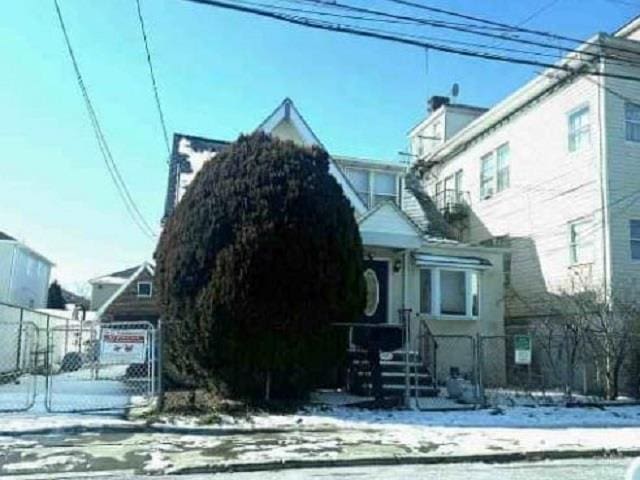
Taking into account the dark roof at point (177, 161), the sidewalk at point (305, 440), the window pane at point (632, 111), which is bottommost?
the sidewalk at point (305, 440)

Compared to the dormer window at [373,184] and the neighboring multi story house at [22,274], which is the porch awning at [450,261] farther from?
the neighboring multi story house at [22,274]

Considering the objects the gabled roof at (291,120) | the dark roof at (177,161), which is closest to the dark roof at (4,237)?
the dark roof at (177,161)

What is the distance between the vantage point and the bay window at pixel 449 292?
1920cm

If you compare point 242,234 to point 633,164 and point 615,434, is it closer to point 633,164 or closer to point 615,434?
point 615,434

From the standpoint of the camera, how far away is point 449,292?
19844mm

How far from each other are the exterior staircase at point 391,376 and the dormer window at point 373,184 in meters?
8.42

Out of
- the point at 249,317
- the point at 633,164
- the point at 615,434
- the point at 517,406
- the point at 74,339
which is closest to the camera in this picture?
the point at 615,434

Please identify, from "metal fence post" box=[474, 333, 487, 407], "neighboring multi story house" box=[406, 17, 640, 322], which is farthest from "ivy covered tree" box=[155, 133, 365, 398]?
"neighboring multi story house" box=[406, 17, 640, 322]

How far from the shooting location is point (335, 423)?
1142 centimetres

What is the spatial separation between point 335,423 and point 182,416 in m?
2.55

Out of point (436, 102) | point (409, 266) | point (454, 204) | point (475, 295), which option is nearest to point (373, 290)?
point (409, 266)

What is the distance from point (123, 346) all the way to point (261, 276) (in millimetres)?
2946

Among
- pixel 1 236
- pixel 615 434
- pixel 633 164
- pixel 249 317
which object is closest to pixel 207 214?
pixel 249 317

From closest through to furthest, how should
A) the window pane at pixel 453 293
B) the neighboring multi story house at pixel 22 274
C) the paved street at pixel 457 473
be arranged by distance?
the paved street at pixel 457 473 < the window pane at pixel 453 293 < the neighboring multi story house at pixel 22 274
